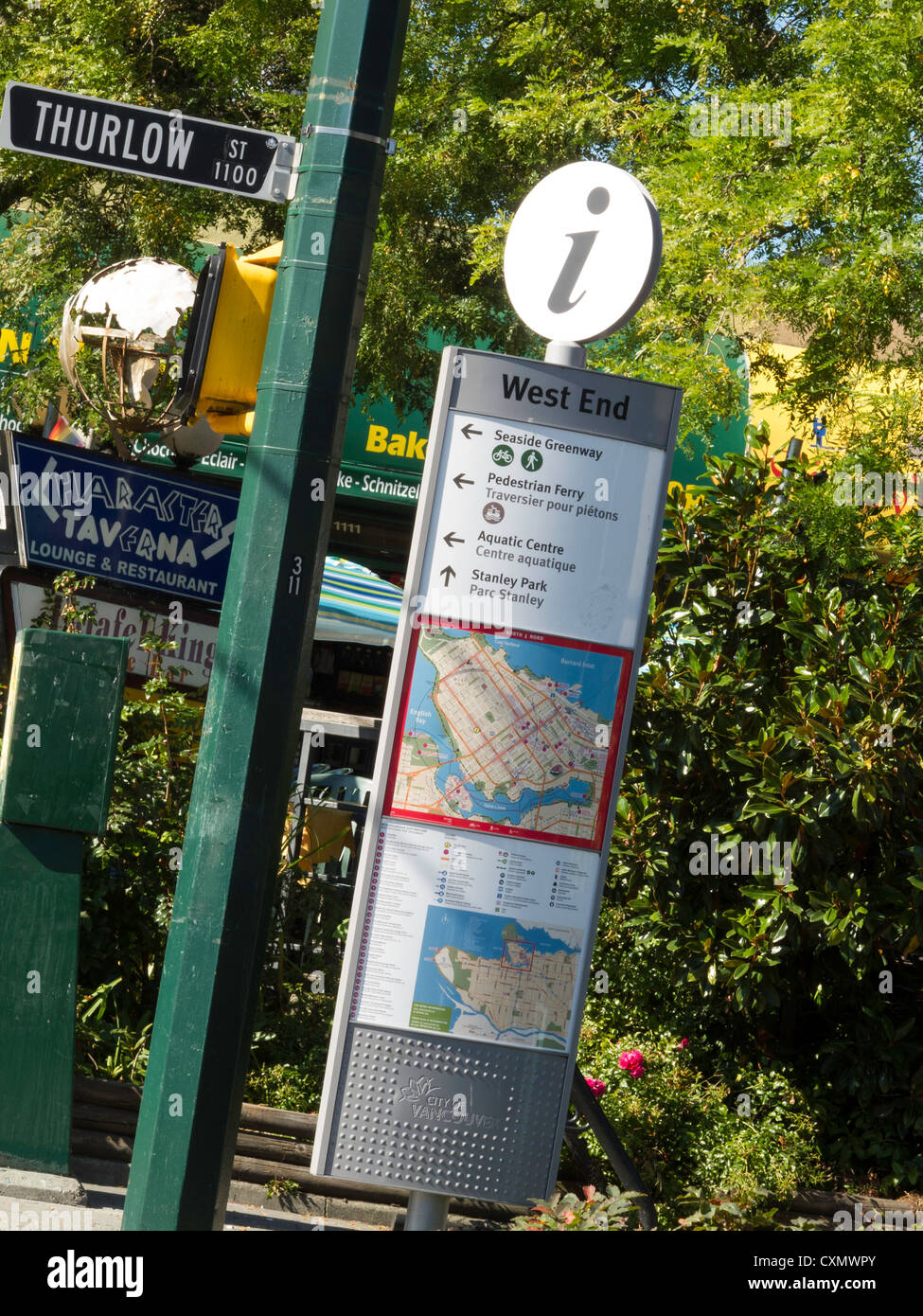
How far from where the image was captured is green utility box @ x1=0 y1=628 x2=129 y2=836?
469 cm

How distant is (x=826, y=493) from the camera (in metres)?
5.87

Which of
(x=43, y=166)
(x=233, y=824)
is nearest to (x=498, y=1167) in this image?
(x=233, y=824)

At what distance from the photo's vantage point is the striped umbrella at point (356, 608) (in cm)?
1017

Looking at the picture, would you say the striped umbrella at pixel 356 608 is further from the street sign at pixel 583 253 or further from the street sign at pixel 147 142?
the street sign at pixel 147 142

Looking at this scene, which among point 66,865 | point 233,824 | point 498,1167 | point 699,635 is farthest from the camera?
point 699,635

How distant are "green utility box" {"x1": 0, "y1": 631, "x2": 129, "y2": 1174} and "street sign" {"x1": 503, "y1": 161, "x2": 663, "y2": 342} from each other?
6.52 feet

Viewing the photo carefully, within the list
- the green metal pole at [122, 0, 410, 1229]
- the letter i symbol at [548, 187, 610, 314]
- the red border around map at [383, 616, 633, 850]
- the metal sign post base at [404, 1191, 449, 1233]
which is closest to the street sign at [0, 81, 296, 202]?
the green metal pole at [122, 0, 410, 1229]

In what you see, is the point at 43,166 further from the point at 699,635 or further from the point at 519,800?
the point at 519,800

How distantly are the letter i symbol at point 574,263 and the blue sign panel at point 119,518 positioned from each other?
1858 mm

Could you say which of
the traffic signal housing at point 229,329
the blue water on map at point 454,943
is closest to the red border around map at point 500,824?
the blue water on map at point 454,943

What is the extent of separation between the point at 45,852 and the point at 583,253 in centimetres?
291

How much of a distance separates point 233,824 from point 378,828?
512 mm

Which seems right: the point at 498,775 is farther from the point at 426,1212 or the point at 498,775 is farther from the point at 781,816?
the point at 781,816

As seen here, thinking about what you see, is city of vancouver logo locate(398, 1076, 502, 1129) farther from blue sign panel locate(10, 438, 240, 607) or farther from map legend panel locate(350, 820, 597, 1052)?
blue sign panel locate(10, 438, 240, 607)
